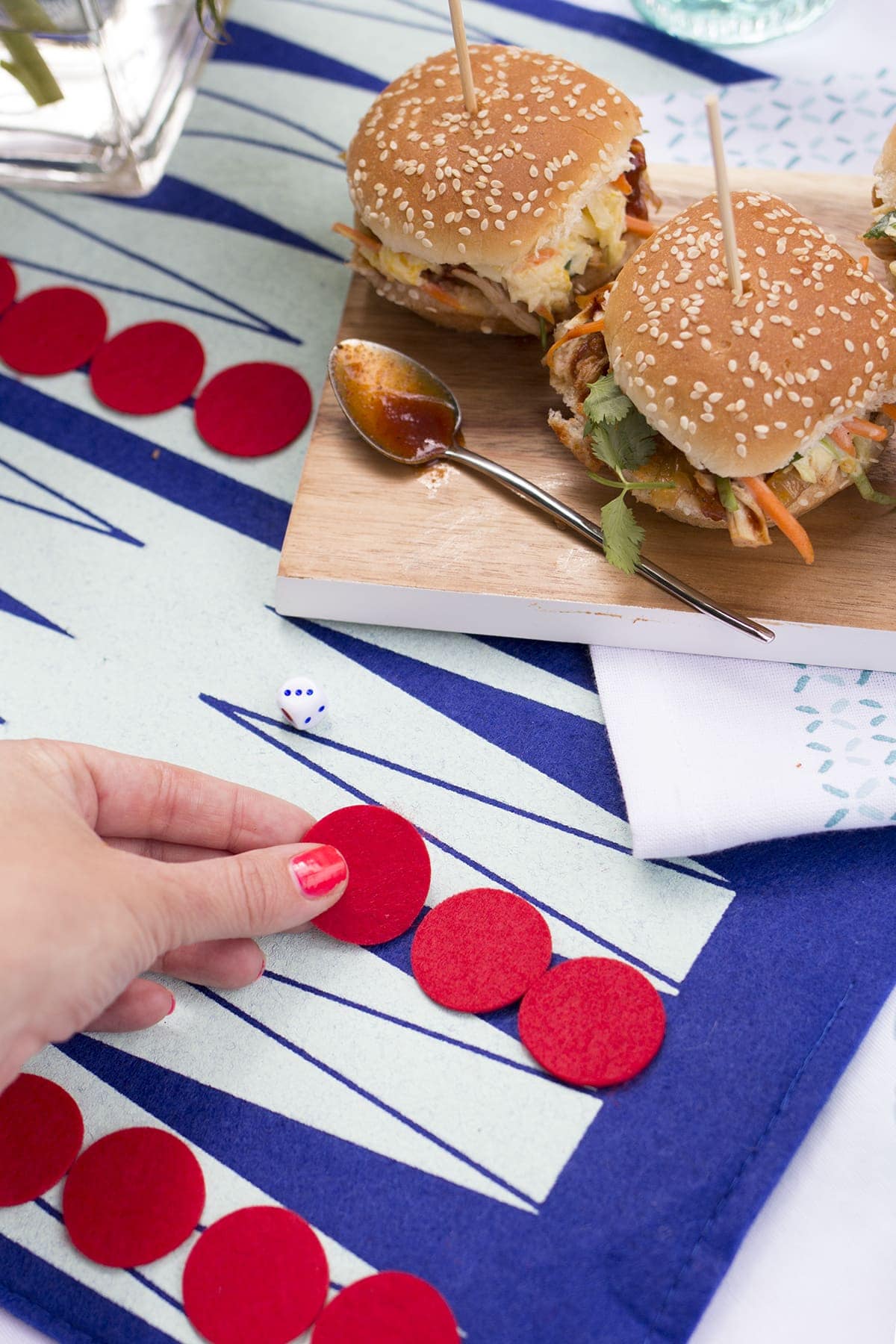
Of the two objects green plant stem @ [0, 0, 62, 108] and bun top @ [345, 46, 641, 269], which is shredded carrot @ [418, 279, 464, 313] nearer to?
bun top @ [345, 46, 641, 269]

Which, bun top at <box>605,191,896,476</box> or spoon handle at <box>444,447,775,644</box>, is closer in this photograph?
bun top at <box>605,191,896,476</box>

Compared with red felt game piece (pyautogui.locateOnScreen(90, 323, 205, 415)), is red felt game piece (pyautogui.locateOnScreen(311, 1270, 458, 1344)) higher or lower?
lower

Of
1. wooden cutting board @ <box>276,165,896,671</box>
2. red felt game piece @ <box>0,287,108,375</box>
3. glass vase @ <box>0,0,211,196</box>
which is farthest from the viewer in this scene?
red felt game piece @ <box>0,287,108,375</box>

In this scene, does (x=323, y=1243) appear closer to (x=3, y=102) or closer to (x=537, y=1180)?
(x=537, y=1180)

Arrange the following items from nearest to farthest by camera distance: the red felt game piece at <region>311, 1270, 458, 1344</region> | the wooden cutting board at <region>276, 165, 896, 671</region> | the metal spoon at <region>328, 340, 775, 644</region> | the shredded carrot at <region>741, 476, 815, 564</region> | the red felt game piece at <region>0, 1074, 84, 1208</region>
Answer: the red felt game piece at <region>311, 1270, 458, 1344</region> → the red felt game piece at <region>0, 1074, 84, 1208</region> → the shredded carrot at <region>741, 476, 815, 564</region> → the wooden cutting board at <region>276, 165, 896, 671</region> → the metal spoon at <region>328, 340, 775, 644</region>

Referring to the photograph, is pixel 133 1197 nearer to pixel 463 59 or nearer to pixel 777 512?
pixel 777 512

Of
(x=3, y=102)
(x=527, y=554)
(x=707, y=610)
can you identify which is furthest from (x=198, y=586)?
(x=3, y=102)

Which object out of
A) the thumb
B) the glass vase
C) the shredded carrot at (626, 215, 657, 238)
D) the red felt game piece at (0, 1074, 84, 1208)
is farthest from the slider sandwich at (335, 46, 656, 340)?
the red felt game piece at (0, 1074, 84, 1208)

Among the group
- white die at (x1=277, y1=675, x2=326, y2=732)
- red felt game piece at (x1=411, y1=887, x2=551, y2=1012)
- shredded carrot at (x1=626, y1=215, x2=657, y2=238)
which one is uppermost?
shredded carrot at (x1=626, y1=215, x2=657, y2=238)
